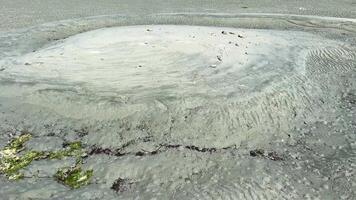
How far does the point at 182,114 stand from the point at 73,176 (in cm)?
61

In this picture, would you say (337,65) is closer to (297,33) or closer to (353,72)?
(353,72)

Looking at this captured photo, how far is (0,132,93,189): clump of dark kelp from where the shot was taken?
1748 mm

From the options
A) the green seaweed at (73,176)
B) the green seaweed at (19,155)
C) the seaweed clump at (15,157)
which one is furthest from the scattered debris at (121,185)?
the seaweed clump at (15,157)

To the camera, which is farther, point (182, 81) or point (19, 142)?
point (182, 81)

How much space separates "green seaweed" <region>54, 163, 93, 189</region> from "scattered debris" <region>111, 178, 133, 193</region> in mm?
110

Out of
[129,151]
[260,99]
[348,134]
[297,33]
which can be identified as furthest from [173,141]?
[297,33]

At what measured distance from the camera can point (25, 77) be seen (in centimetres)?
248

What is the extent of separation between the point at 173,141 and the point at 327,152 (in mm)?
670

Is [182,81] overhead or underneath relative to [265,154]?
overhead

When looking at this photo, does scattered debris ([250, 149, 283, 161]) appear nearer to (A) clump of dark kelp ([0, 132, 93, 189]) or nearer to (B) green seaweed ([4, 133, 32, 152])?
(A) clump of dark kelp ([0, 132, 93, 189])

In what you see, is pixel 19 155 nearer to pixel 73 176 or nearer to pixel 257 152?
pixel 73 176

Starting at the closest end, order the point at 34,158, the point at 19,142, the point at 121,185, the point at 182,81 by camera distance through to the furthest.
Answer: the point at 121,185, the point at 34,158, the point at 19,142, the point at 182,81

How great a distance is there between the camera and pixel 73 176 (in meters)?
1.76

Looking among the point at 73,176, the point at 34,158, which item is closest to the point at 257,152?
the point at 73,176
